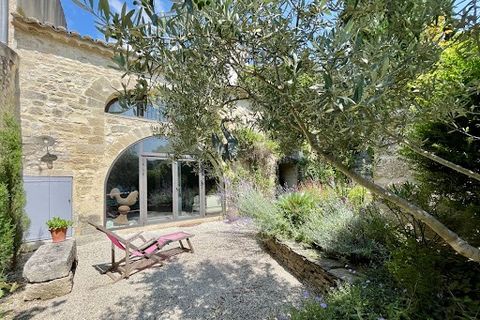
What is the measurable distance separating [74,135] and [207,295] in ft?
17.5

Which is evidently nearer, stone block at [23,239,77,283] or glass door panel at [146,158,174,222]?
stone block at [23,239,77,283]

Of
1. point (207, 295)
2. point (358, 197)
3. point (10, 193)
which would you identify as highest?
point (10, 193)

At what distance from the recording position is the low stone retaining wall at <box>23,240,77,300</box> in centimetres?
374

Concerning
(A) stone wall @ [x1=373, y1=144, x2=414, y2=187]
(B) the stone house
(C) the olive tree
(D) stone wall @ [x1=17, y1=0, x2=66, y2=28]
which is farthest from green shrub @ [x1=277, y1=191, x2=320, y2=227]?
(D) stone wall @ [x1=17, y1=0, x2=66, y2=28]

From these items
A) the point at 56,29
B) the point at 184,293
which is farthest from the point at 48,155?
the point at 184,293

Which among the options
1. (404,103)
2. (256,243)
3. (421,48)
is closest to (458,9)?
(421,48)

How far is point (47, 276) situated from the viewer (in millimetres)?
3822

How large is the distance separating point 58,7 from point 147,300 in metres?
9.27

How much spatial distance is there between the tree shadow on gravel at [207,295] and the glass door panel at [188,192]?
411cm

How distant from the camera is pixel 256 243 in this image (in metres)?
6.09

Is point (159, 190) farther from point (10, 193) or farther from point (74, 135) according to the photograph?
point (10, 193)

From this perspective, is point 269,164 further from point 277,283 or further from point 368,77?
point 368,77

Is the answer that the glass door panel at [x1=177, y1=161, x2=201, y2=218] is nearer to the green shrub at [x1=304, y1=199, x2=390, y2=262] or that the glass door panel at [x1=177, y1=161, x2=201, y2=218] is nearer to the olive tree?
the green shrub at [x1=304, y1=199, x2=390, y2=262]

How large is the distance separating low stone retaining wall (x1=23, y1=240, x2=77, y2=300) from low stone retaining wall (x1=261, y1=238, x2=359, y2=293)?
3.47 meters
